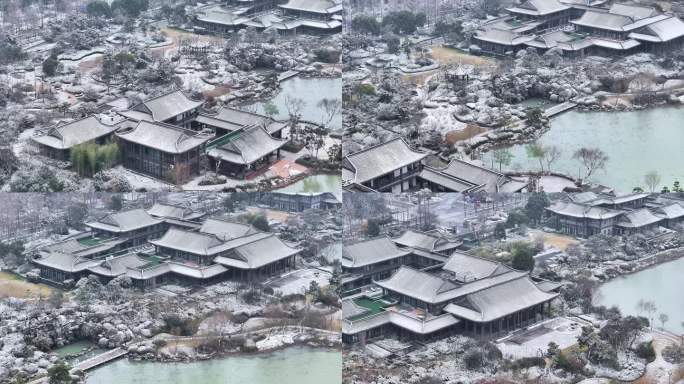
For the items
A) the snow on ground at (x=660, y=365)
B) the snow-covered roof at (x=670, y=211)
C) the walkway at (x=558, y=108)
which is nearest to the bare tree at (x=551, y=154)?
the walkway at (x=558, y=108)

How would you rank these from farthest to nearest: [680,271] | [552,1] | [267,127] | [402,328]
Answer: [552,1], [267,127], [680,271], [402,328]

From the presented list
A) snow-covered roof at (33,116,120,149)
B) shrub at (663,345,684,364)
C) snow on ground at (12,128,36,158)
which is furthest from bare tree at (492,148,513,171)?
snow on ground at (12,128,36,158)

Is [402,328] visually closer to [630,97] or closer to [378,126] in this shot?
[378,126]

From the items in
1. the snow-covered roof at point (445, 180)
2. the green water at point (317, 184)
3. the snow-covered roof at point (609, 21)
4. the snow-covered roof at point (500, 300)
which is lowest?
the snow-covered roof at point (500, 300)

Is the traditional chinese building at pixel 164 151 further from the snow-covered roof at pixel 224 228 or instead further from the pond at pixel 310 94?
the pond at pixel 310 94

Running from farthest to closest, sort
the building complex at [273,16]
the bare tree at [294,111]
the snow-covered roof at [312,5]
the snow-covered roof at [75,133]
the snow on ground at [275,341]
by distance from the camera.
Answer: the snow-covered roof at [312,5] → the building complex at [273,16] → the bare tree at [294,111] → the snow-covered roof at [75,133] → the snow on ground at [275,341]

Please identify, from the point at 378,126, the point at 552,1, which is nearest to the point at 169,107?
the point at 378,126

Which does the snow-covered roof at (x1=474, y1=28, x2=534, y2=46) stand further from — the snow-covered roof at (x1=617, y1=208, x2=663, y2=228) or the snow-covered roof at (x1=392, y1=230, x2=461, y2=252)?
the snow-covered roof at (x1=392, y1=230, x2=461, y2=252)
